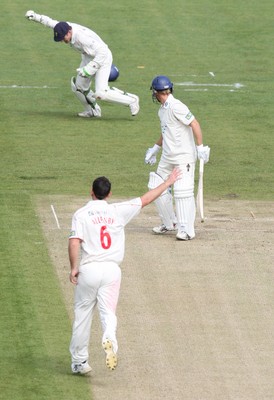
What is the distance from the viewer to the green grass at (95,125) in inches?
587

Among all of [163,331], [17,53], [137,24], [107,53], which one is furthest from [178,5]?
[163,331]

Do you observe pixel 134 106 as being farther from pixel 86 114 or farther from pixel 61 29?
pixel 61 29

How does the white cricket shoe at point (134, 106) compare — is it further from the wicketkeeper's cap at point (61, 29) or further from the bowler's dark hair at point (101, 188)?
the bowler's dark hair at point (101, 188)

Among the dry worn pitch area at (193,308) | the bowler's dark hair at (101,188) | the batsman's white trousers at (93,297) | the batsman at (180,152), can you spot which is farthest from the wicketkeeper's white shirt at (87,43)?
the batsman's white trousers at (93,297)

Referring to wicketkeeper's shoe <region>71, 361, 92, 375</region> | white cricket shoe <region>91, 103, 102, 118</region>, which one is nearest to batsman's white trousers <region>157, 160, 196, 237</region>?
wicketkeeper's shoe <region>71, 361, 92, 375</region>

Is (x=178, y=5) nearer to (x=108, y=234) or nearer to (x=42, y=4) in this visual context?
(x=42, y=4)

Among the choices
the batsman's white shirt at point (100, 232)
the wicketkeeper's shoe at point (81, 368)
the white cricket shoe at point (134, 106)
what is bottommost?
the white cricket shoe at point (134, 106)

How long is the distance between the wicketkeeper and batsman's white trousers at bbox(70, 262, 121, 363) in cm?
1245

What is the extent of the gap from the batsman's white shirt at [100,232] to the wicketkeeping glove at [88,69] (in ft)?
41.0

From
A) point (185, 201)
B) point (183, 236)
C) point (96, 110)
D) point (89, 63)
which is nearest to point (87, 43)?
point (89, 63)

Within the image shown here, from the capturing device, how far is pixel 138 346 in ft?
46.9

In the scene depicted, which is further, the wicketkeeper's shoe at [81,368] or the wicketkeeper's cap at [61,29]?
the wicketkeeper's cap at [61,29]

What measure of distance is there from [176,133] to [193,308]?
3453 millimetres

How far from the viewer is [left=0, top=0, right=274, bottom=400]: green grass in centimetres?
1491
